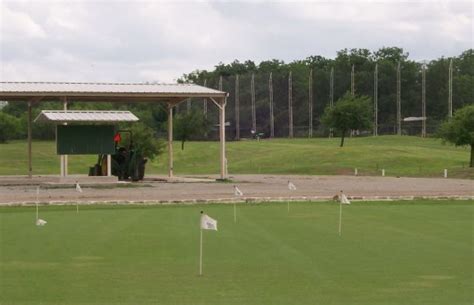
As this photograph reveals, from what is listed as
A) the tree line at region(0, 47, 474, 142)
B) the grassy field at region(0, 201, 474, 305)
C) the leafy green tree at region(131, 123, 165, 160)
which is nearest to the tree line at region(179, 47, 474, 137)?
A: the tree line at region(0, 47, 474, 142)

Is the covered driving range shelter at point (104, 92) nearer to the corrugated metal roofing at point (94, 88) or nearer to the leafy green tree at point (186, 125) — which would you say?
the corrugated metal roofing at point (94, 88)

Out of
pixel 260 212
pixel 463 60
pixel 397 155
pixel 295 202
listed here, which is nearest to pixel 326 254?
pixel 260 212

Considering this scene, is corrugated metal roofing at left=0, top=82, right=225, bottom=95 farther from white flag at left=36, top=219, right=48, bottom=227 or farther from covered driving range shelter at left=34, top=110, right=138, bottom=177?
white flag at left=36, top=219, right=48, bottom=227

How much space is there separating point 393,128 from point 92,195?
82416mm

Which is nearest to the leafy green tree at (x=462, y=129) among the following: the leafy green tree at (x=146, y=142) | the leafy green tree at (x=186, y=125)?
the leafy green tree at (x=146, y=142)

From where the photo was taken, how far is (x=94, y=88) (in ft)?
161

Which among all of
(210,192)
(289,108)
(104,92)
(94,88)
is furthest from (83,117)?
(289,108)

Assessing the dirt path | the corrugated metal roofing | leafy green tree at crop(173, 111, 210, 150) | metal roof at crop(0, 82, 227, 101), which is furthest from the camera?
leafy green tree at crop(173, 111, 210, 150)

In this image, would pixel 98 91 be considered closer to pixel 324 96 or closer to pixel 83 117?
pixel 83 117

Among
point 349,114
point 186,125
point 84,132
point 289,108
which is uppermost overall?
point 289,108

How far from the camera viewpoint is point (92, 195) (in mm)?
36406

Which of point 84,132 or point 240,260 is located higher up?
point 84,132

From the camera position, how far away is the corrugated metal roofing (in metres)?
47.1

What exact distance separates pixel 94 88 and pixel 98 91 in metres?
1.78
